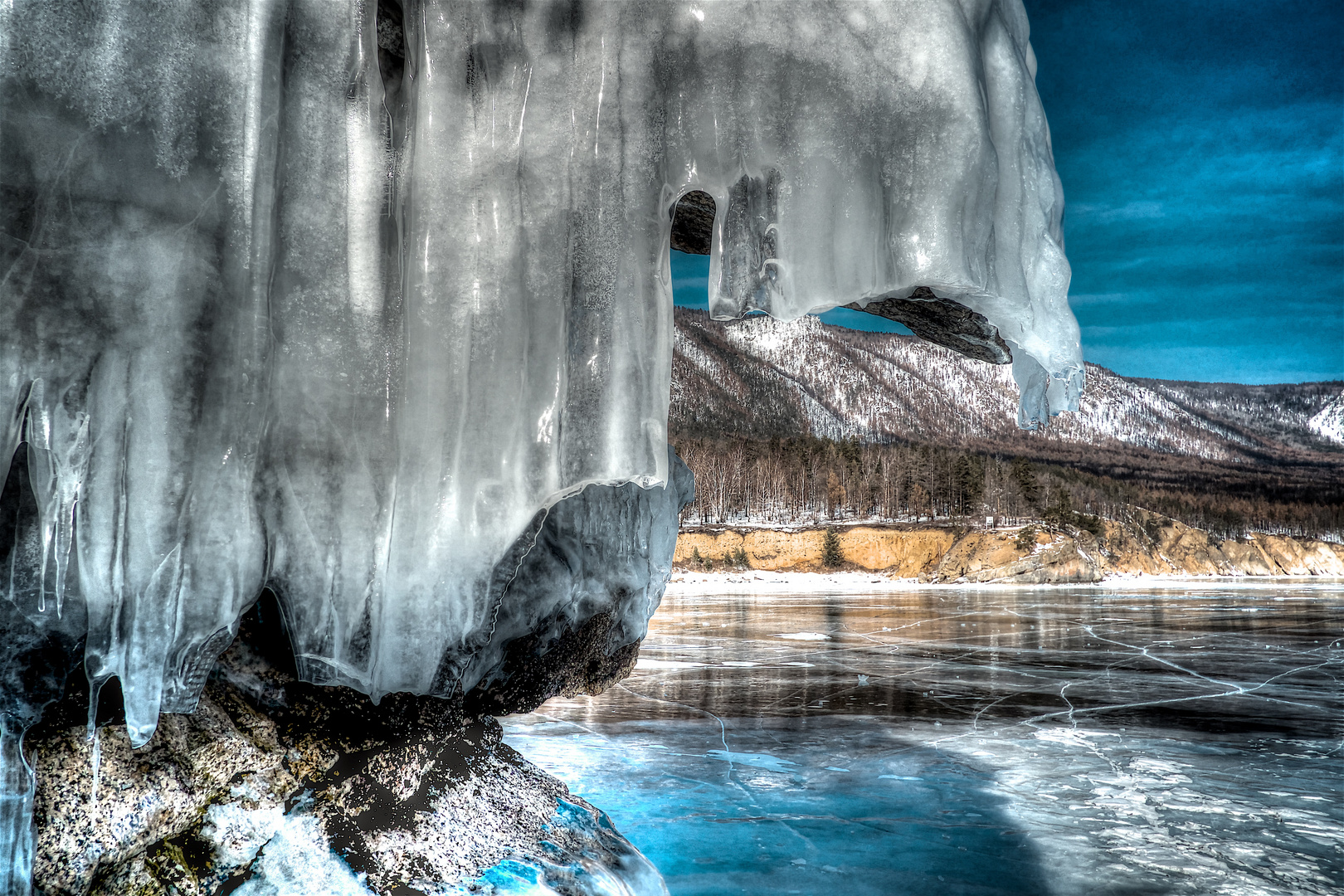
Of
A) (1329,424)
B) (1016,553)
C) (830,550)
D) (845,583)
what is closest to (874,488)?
(830,550)

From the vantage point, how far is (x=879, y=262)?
2.15 metres

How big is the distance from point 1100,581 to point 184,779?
4087 cm

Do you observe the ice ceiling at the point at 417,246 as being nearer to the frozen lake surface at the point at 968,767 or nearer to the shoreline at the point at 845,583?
the frozen lake surface at the point at 968,767

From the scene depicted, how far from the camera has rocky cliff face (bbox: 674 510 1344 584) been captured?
3656 centimetres

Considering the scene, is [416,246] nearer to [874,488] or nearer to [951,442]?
[874,488]

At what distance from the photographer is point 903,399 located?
146 m

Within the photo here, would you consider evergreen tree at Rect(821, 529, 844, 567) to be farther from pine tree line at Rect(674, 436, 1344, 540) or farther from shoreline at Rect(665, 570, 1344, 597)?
pine tree line at Rect(674, 436, 1344, 540)

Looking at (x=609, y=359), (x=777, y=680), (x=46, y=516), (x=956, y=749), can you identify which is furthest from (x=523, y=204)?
(x=777, y=680)

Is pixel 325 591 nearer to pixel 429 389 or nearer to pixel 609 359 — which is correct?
pixel 429 389

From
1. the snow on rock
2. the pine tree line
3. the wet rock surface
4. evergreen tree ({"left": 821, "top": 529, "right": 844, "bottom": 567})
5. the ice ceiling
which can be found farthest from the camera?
the snow on rock

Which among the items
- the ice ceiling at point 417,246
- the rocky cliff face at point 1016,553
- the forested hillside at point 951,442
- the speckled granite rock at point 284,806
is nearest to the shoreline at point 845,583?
the rocky cliff face at point 1016,553

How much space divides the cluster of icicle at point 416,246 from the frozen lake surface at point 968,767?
2.22m

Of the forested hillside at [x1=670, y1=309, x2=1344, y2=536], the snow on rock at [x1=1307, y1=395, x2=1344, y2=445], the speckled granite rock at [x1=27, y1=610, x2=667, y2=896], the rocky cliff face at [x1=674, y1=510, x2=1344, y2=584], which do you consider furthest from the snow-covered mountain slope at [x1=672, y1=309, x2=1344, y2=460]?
the speckled granite rock at [x1=27, y1=610, x2=667, y2=896]

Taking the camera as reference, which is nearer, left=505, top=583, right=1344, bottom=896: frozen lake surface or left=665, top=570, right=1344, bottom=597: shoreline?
left=505, top=583, right=1344, bottom=896: frozen lake surface
